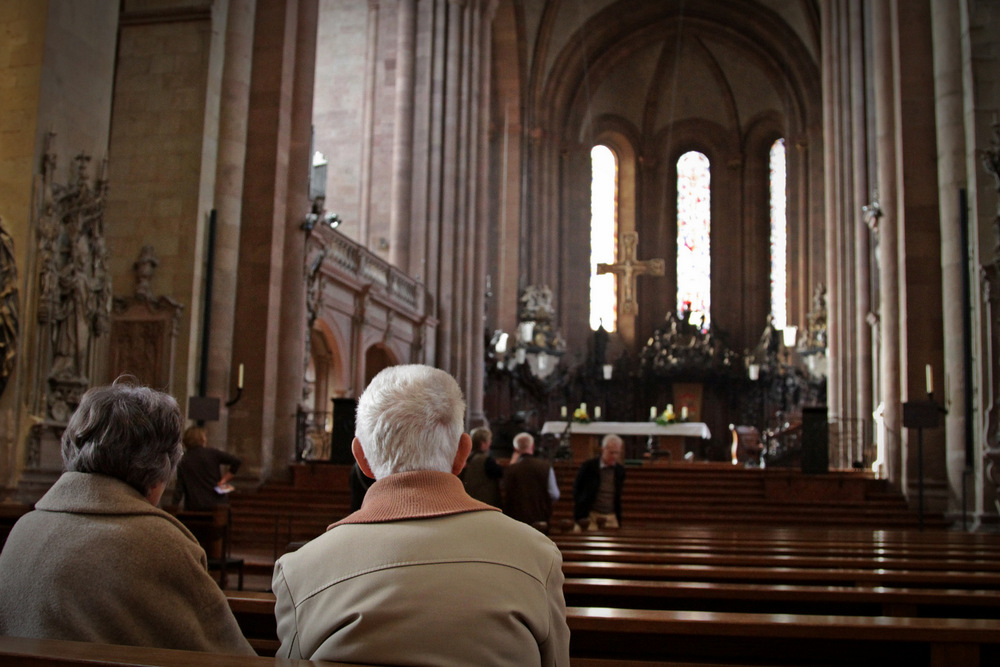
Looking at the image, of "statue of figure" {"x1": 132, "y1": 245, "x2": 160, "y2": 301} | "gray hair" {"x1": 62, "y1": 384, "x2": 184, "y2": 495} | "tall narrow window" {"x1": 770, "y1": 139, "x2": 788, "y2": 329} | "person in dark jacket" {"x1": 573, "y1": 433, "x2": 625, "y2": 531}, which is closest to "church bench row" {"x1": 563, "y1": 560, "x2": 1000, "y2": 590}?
"gray hair" {"x1": 62, "y1": 384, "x2": 184, "y2": 495}

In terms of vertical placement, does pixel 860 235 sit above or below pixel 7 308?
above

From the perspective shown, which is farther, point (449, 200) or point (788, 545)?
point (449, 200)

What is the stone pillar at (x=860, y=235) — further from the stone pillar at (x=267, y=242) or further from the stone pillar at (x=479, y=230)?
the stone pillar at (x=267, y=242)

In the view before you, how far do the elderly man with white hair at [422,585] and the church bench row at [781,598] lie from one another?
1.57 meters

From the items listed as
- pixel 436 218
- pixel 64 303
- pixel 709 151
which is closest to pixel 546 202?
pixel 709 151

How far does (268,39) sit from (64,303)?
578 cm

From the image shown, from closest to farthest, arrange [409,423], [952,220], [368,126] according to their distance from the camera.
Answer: [409,423] < [952,220] < [368,126]

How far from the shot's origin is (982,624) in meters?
2.59

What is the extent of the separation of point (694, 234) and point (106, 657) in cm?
3723

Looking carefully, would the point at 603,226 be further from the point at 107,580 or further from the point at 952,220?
the point at 107,580

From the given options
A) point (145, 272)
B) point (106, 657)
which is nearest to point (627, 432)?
point (145, 272)

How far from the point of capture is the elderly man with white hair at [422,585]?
5.80ft

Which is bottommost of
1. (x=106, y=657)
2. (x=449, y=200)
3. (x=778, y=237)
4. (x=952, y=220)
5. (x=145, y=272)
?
(x=106, y=657)

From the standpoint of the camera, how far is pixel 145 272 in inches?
485
